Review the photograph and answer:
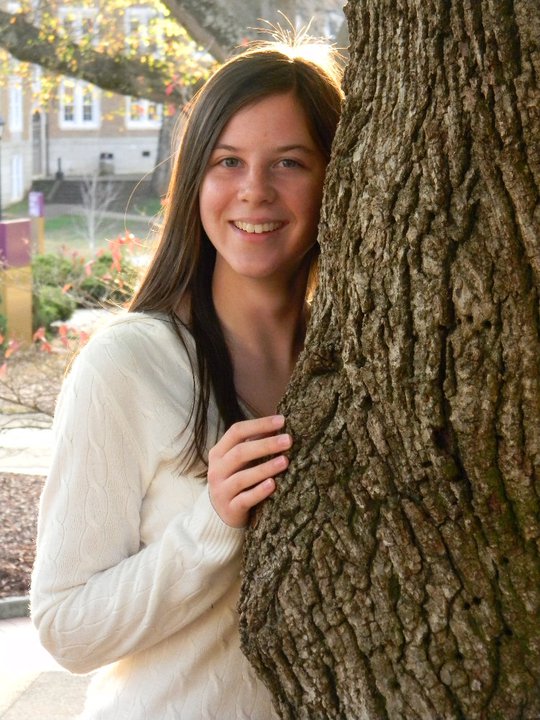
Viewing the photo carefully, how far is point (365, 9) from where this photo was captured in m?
2.00

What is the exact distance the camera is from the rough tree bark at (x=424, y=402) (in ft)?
5.86

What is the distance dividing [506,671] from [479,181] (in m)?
0.78

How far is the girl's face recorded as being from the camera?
2.56 metres

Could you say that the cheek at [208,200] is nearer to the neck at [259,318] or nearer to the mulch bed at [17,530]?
the neck at [259,318]

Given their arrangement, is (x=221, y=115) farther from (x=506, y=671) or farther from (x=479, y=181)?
(x=506, y=671)

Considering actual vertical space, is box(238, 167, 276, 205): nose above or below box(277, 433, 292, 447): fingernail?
above

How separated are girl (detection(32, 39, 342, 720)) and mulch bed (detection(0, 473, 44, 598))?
16.5 ft

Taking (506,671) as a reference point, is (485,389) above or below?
above

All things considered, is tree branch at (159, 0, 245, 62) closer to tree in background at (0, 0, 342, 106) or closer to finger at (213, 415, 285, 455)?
tree in background at (0, 0, 342, 106)

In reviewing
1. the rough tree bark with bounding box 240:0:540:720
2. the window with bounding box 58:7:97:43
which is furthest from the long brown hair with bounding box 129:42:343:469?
the window with bounding box 58:7:97:43

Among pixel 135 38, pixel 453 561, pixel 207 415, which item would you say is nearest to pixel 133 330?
pixel 207 415

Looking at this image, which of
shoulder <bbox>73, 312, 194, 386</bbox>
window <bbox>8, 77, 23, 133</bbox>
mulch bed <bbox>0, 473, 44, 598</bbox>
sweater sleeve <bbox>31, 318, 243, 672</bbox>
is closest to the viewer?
sweater sleeve <bbox>31, 318, 243, 672</bbox>

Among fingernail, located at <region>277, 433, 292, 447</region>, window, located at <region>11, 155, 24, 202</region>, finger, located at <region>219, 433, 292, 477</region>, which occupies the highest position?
fingernail, located at <region>277, 433, 292, 447</region>

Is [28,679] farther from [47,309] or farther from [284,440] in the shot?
[47,309]
